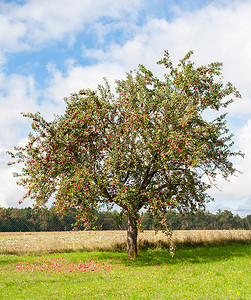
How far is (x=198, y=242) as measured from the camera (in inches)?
1193

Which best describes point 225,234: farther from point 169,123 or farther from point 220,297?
point 220,297

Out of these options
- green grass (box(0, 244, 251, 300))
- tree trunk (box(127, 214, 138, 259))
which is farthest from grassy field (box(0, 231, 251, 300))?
tree trunk (box(127, 214, 138, 259))

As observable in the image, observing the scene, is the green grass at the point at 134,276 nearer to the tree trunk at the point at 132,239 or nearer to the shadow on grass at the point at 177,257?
the shadow on grass at the point at 177,257

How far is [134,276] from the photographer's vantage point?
18.1 m

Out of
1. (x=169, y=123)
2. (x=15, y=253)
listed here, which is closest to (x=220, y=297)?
(x=169, y=123)

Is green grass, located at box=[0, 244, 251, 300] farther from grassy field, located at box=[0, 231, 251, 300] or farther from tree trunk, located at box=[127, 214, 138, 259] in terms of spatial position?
tree trunk, located at box=[127, 214, 138, 259]

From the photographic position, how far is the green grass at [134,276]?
45.9 ft

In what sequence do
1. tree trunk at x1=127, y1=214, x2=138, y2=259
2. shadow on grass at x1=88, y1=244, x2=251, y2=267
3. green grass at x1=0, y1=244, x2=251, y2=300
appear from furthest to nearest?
tree trunk at x1=127, y1=214, x2=138, y2=259
shadow on grass at x1=88, y1=244, x2=251, y2=267
green grass at x1=0, y1=244, x2=251, y2=300

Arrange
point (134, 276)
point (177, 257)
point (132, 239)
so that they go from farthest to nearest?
point (132, 239) → point (177, 257) → point (134, 276)

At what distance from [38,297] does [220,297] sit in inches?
343

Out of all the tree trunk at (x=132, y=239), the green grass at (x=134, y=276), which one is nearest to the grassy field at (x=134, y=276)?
the green grass at (x=134, y=276)

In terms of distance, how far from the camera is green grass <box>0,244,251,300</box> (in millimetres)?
13992

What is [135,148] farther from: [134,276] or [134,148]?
[134,276]

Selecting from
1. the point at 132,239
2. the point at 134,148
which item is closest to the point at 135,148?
the point at 134,148
